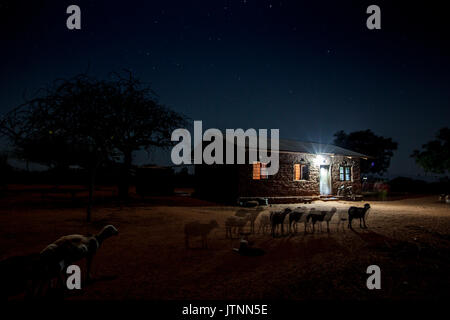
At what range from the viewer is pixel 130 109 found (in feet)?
39.5

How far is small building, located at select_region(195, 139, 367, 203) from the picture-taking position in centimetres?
1689

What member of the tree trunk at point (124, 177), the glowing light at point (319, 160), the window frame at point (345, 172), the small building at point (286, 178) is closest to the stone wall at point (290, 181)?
the small building at point (286, 178)

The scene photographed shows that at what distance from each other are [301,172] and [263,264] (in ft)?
49.3

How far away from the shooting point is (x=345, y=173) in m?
21.1

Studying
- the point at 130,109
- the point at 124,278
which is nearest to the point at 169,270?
the point at 124,278

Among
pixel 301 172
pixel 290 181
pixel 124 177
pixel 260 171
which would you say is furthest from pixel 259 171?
pixel 124 177

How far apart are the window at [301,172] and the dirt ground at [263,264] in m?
10.5

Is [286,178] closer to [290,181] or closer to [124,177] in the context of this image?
[290,181]

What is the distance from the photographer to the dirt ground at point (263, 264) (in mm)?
3836

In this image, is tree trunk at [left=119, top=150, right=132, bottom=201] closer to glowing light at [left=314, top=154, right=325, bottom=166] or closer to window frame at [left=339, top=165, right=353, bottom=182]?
glowing light at [left=314, top=154, right=325, bottom=166]

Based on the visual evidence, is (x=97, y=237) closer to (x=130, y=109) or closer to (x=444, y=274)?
(x=444, y=274)

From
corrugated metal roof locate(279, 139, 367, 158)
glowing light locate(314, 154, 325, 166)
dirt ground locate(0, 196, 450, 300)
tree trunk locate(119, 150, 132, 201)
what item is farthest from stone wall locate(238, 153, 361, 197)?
dirt ground locate(0, 196, 450, 300)

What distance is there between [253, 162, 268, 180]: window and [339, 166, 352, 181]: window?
7.40m

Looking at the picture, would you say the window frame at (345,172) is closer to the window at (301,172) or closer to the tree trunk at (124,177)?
the window at (301,172)
